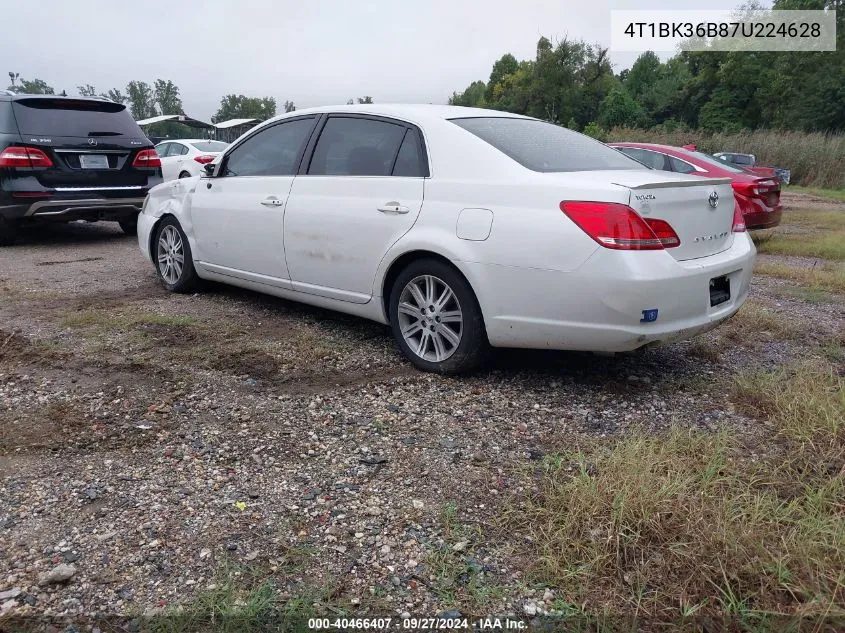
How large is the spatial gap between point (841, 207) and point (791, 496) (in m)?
15.7

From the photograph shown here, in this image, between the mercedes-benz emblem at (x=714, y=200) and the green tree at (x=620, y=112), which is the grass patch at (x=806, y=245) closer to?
the mercedes-benz emblem at (x=714, y=200)

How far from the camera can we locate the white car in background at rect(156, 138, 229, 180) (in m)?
13.8

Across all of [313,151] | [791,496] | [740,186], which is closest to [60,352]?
[313,151]

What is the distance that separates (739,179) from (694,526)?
7993mm

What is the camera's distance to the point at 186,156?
1420 centimetres

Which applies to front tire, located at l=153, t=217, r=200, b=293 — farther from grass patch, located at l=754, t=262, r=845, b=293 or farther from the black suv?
grass patch, located at l=754, t=262, r=845, b=293

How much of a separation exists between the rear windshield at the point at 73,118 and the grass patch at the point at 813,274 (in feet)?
25.5

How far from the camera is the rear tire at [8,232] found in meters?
8.21

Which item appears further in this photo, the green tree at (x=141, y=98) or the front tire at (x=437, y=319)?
the green tree at (x=141, y=98)

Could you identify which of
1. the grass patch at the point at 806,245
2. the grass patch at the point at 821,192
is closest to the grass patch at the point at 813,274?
the grass patch at the point at 806,245

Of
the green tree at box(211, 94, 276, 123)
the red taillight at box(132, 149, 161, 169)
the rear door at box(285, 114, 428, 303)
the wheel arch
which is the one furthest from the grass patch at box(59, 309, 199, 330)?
the green tree at box(211, 94, 276, 123)

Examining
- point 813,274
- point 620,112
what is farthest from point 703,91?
point 813,274

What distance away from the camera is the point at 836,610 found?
76.5 inches

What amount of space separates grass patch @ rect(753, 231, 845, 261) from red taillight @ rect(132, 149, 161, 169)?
26.3 ft
